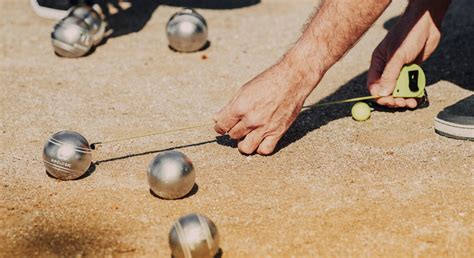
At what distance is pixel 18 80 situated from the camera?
497cm

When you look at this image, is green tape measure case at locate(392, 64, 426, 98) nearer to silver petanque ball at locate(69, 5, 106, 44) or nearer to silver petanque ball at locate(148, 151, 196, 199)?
silver petanque ball at locate(148, 151, 196, 199)

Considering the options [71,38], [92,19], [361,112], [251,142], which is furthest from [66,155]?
[92,19]

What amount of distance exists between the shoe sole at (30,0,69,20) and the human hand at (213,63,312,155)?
274 cm

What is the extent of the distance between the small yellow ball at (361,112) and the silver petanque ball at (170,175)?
4.14 ft

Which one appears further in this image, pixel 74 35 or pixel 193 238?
pixel 74 35

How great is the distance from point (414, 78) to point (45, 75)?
2.41 meters

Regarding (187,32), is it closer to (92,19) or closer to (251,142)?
(92,19)

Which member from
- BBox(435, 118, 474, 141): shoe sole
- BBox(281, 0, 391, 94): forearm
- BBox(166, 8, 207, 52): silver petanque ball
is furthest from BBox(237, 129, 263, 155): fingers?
BBox(166, 8, 207, 52): silver petanque ball

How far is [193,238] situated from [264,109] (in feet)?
3.54

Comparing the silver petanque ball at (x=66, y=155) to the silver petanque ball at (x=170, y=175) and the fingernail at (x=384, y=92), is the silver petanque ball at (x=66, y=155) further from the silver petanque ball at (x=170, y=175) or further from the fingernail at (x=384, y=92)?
the fingernail at (x=384, y=92)

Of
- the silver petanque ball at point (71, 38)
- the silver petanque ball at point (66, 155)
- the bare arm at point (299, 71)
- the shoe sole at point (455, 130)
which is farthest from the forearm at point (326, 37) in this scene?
the silver petanque ball at point (71, 38)

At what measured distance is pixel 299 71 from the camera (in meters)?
3.71

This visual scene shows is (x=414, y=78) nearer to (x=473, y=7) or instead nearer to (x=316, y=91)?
(x=316, y=91)

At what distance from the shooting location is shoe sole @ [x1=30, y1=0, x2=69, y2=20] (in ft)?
19.9
